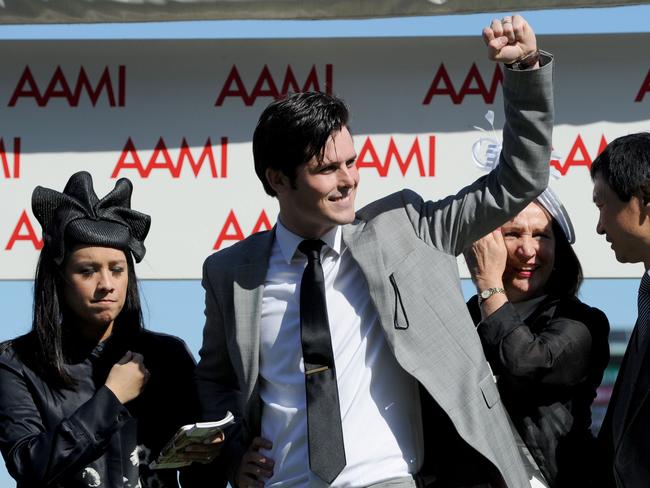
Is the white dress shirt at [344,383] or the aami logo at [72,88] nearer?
the white dress shirt at [344,383]

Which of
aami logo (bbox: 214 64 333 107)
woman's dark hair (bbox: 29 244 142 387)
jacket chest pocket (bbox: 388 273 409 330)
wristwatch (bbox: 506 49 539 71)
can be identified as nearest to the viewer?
wristwatch (bbox: 506 49 539 71)

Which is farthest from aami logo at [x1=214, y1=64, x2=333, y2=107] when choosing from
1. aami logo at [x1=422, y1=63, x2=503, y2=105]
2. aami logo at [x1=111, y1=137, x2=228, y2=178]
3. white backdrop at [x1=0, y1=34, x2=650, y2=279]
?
aami logo at [x1=422, y1=63, x2=503, y2=105]

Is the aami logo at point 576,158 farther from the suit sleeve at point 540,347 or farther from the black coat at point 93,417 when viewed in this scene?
the black coat at point 93,417

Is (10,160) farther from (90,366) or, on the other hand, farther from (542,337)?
(542,337)

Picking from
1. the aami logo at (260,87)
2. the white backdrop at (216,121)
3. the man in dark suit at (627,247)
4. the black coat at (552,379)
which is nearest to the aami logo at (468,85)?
the white backdrop at (216,121)

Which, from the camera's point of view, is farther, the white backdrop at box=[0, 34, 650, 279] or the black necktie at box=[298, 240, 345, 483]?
the white backdrop at box=[0, 34, 650, 279]

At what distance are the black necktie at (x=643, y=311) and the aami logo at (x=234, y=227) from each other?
1541 millimetres

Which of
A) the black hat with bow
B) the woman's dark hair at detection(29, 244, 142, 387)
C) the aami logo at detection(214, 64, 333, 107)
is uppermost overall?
the aami logo at detection(214, 64, 333, 107)

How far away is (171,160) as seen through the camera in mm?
4816

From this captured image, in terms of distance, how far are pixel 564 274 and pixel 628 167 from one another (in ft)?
1.45

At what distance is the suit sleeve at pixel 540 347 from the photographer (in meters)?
3.64

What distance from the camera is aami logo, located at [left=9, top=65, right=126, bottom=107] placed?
4.81 m

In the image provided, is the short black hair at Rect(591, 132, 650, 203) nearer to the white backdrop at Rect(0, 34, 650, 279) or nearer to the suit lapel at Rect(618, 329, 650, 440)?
the suit lapel at Rect(618, 329, 650, 440)

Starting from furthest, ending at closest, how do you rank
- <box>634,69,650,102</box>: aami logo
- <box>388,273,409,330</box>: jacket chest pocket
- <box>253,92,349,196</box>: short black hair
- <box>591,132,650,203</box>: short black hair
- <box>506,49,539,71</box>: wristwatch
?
<box>634,69,650,102</box>: aami logo → <box>591,132,650,203</box>: short black hair → <box>253,92,349,196</box>: short black hair → <box>388,273,409,330</box>: jacket chest pocket → <box>506,49,539,71</box>: wristwatch
